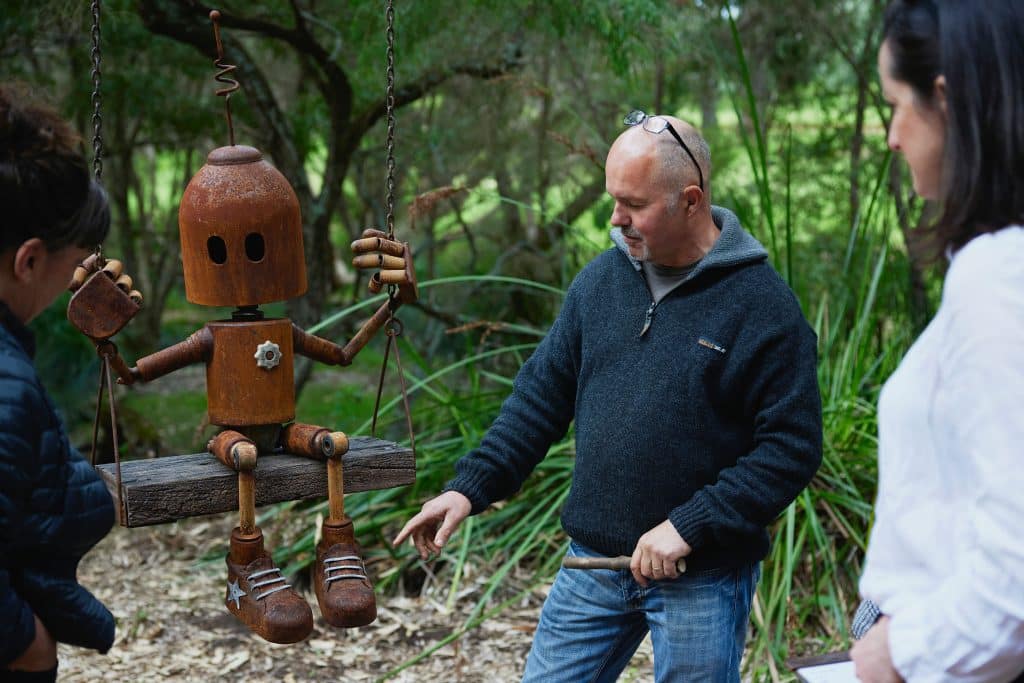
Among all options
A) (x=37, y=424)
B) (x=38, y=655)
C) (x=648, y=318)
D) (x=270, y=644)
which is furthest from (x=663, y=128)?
(x=270, y=644)

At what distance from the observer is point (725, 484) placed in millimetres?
1896

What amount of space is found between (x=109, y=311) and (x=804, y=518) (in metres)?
2.41

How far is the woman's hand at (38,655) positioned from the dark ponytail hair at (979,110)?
1279 millimetres

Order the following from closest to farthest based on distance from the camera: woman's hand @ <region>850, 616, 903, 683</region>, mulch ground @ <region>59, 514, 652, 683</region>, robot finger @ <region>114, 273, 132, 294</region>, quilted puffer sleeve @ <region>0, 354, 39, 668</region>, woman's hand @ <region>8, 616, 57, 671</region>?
woman's hand @ <region>850, 616, 903, 683</region> → quilted puffer sleeve @ <region>0, 354, 39, 668</region> → woman's hand @ <region>8, 616, 57, 671</region> → robot finger @ <region>114, 273, 132, 294</region> → mulch ground @ <region>59, 514, 652, 683</region>

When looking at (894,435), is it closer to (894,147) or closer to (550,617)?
(894,147)

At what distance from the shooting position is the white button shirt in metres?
1.09

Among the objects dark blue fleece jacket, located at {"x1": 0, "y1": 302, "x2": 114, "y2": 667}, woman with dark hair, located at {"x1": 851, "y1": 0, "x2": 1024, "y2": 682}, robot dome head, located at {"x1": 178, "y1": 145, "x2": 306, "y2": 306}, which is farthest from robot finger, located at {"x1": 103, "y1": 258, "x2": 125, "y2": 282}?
woman with dark hair, located at {"x1": 851, "y1": 0, "x2": 1024, "y2": 682}

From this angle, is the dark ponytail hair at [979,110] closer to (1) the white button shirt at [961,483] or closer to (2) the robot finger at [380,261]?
(1) the white button shirt at [961,483]

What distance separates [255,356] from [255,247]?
0.21 metres

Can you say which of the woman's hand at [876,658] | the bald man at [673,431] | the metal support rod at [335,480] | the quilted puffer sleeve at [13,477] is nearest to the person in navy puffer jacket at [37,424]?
the quilted puffer sleeve at [13,477]

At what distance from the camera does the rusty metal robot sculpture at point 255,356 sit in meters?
2.06

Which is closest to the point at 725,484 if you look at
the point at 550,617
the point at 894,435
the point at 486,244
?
the point at 550,617

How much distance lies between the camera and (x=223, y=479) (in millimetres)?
2078

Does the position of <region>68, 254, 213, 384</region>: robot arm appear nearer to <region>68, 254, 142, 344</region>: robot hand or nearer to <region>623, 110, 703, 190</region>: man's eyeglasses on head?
<region>68, 254, 142, 344</region>: robot hand
